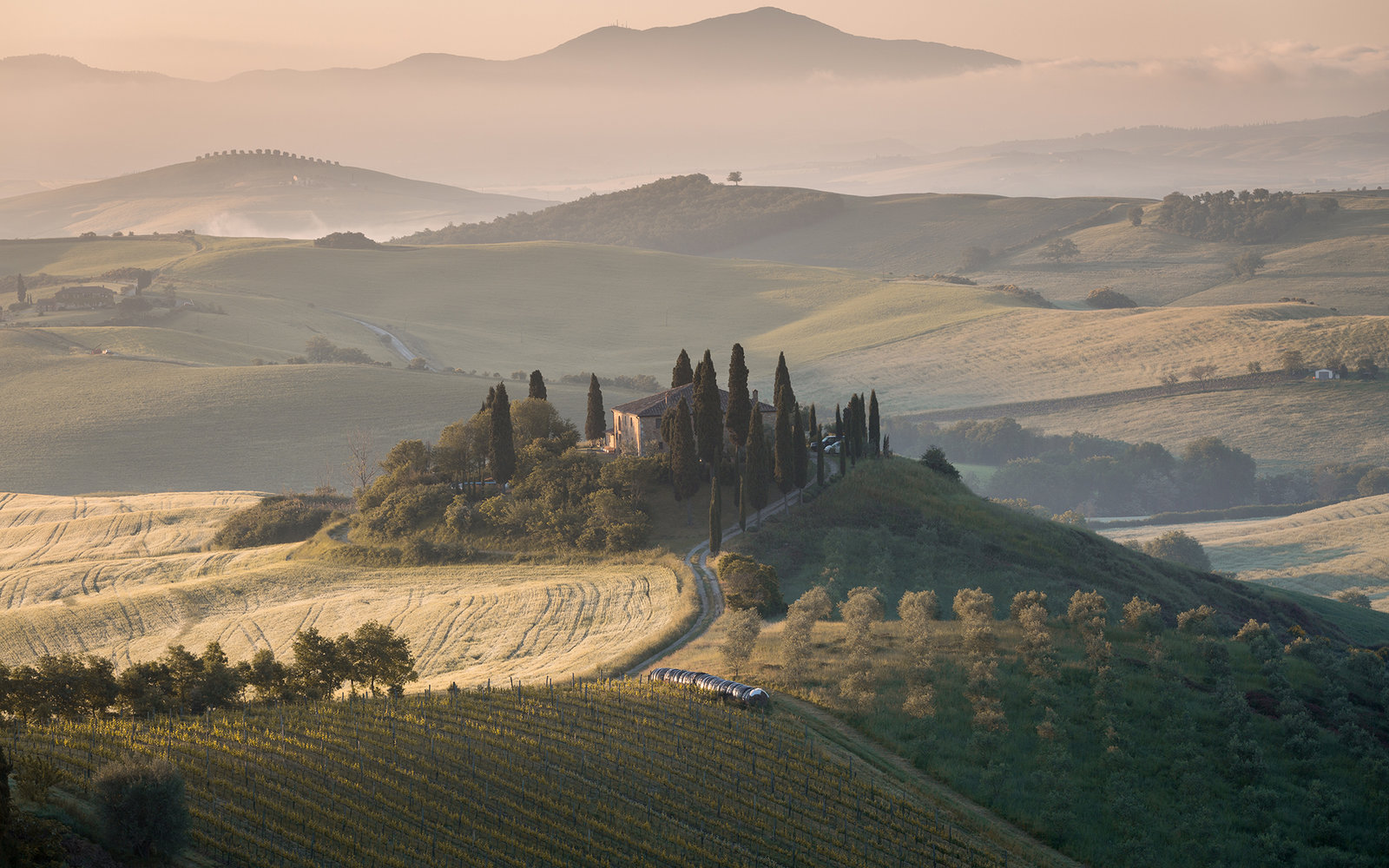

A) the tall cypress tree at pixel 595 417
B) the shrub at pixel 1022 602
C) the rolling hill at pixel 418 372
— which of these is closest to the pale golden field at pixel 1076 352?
the rolling hill at pixel 418 372

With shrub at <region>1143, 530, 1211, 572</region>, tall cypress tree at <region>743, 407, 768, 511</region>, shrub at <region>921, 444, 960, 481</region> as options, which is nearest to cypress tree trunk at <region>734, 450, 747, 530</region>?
tall cypress tree at <region>743, 407, 768, 511</region>

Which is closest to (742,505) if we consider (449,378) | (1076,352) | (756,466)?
(756,466)

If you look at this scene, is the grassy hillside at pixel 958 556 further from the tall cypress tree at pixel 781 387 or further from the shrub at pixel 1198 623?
the shrub at pixel 1198 623

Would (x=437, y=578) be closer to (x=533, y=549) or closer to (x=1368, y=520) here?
(x=533, y=549)

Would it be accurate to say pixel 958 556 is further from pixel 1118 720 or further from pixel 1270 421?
pixel 1270 421

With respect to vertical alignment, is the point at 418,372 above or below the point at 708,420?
above
